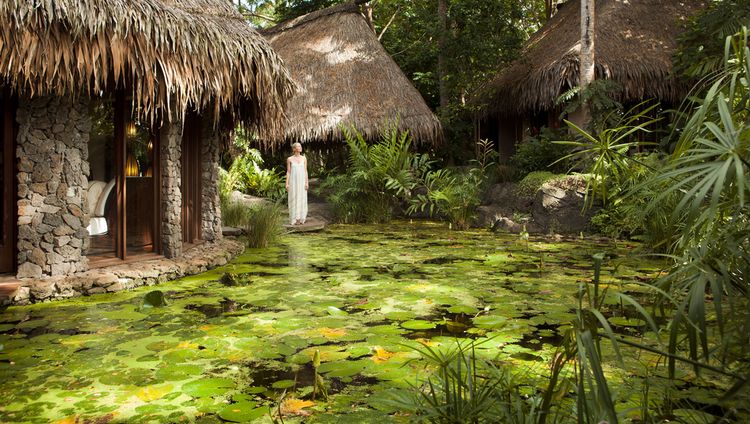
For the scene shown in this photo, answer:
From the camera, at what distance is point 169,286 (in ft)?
17.0

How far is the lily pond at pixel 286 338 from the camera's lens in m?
2.54

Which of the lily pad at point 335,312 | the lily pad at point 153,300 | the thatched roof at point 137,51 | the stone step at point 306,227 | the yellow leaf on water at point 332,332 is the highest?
the thatched roof at point 137,51

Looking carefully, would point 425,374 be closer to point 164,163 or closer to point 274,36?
point 164,163

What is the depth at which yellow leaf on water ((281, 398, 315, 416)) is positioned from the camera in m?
2.45

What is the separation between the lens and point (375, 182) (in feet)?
37.6

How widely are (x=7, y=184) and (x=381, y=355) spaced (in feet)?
11.9

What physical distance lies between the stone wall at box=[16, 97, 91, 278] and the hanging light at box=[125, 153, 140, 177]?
3.19ft

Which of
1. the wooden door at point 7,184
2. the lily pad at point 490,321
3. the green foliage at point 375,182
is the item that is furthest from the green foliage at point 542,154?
the wooden door at point 7,184

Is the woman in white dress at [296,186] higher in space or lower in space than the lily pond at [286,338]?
higher

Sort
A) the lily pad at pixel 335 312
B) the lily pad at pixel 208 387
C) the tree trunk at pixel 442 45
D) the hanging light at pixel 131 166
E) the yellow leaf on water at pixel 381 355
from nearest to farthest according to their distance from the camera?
1. the lily pad at pixel 208 387
2. the yellow leaf on water at pixel 381 355
3. the lily pad at pixel 335 312
4. the hanging light at pixel 131 166
5. the tree trunk at pixel 442 45

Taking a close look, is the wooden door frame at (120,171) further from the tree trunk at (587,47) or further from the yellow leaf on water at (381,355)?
the tree trunk at (587,47)

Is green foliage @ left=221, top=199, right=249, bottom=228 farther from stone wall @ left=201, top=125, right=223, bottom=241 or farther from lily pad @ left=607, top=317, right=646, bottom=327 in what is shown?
lily pad @ left=607, top=317, right=646, bottom=327

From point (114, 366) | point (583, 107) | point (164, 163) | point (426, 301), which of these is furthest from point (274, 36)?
point (114, 366)

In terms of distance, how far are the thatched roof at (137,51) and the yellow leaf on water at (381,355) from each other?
3.06 meters
